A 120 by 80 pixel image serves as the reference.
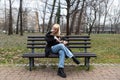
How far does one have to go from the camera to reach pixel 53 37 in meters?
6.65

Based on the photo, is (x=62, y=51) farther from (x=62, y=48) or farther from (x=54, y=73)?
(x=54, y=73)

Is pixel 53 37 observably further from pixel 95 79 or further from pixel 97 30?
pixel 97 30

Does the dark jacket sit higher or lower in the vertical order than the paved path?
higher

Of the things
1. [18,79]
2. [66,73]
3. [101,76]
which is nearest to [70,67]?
[66,73]

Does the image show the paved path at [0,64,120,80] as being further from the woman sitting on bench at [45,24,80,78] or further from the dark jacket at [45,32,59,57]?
the dark jacket at [45,32,59,57]

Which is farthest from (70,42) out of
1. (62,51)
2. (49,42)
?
(62,51)

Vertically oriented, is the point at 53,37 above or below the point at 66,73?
above

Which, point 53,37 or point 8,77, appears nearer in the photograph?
point 8,77

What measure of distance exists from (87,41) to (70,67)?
0.95 meters

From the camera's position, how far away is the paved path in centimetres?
604

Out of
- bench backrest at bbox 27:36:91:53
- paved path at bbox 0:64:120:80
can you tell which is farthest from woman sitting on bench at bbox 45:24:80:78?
bench backrest at bbox 27:36:91:53

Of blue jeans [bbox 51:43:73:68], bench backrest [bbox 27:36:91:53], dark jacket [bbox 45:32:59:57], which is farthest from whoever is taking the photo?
bench backrest [bbox 27:36:91:53]

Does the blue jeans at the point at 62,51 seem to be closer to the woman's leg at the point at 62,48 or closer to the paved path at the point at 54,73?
the woman's leg at the point at 62,48

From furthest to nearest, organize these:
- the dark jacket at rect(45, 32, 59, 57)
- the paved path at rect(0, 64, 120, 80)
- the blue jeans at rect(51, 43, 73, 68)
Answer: the dark jacket at rect(45, 32, 59, 57), the blue jeans at rect(51, 43, 73, 68), the paved path at rect(0, 64, 120, 80)
